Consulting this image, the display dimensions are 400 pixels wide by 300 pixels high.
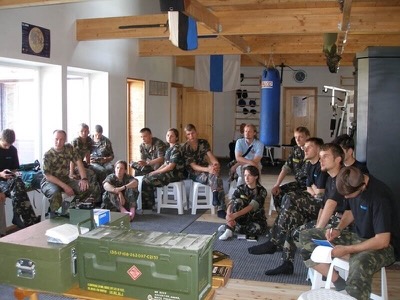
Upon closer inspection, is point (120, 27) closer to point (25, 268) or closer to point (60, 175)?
point (60, 175)

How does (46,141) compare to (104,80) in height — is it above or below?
below

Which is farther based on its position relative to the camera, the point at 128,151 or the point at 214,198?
the point at 128,151

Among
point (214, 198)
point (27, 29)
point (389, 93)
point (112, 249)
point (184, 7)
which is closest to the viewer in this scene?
point (112, 249)

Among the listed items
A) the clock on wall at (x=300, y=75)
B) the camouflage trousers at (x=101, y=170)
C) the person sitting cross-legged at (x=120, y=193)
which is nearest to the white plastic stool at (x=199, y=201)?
the person sitting cross-legged at (x=120, y=193)

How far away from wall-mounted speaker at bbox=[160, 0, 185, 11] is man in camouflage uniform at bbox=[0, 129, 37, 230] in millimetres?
2505

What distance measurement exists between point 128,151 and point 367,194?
6.15 metres

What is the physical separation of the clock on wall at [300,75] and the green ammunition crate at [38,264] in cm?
1073

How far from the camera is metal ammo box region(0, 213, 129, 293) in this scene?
2.14 meters

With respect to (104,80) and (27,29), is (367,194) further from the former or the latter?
(104,80)

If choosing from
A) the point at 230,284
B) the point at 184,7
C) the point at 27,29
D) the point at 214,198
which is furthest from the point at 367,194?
the point at 27,29

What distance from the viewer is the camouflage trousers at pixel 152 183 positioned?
20.3 feet

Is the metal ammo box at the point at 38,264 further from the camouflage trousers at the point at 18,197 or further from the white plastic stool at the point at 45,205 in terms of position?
the white plastic stool at the point at 45,205

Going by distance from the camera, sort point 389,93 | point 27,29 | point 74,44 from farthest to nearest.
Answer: point 74,44 → point 27,29 → point 389,93

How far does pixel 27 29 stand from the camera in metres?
5.52
